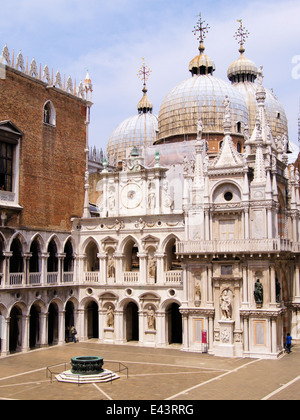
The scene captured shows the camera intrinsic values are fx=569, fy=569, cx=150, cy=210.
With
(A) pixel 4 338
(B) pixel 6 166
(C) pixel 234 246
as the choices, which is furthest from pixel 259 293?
(B) pixel 6 166

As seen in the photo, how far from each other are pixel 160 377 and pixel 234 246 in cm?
979

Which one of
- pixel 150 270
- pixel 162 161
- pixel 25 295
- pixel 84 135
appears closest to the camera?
pixel 25 295

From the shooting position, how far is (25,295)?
34969 millimetres

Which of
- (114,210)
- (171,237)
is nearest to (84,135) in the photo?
(114,210)

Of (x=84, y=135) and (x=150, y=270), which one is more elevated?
(x=84, y=135)

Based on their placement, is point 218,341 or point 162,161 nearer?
point 218,341

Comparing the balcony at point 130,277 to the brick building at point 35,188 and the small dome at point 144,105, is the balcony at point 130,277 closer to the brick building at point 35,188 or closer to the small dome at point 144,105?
the brick building at point 35,188

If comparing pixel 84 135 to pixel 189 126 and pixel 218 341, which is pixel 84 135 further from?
pixel 218 341

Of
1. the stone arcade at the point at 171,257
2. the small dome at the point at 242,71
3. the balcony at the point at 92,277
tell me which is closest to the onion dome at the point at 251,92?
the small dome at the point at 242,71

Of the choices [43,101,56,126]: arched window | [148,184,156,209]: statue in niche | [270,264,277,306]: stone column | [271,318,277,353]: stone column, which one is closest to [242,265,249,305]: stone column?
[270,264,277,306]: stone column

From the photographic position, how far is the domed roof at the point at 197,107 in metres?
49.8

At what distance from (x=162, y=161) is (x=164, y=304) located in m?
14.8

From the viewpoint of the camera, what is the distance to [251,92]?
64812mm

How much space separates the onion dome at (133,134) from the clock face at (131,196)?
1030 inches
